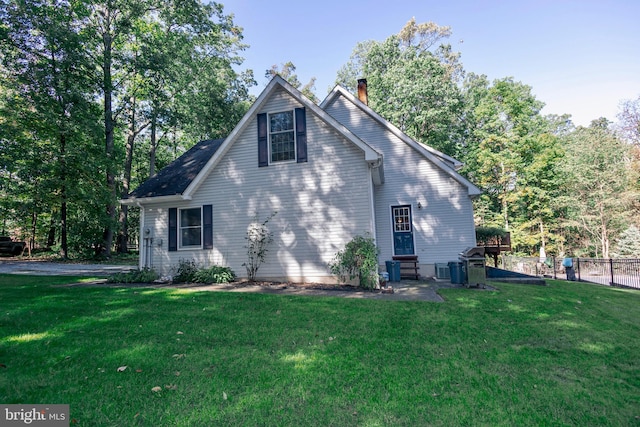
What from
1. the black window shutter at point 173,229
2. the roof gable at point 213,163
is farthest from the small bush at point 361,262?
the black window shutter at point 173,229

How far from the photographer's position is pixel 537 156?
950 inches

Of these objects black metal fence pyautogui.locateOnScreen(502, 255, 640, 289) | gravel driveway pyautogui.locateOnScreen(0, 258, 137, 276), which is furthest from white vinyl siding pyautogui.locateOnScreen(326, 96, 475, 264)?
gravel driveway pyautogui.locateOnScreen(0, 258, 137, 276)

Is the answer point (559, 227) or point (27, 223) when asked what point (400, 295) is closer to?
point (559, 227)

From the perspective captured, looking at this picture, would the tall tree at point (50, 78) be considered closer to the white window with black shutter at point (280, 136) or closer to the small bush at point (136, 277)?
the small bush at point (136, 277)

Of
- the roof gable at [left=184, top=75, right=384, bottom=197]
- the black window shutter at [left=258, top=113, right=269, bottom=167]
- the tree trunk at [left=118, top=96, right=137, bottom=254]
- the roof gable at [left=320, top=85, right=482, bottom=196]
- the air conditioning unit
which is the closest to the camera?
the roof gable at [left=184, top=75, right=384, bottom=197]

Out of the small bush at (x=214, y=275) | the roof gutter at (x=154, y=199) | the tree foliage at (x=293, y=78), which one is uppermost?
the tree foliage at (x=293, y=78)

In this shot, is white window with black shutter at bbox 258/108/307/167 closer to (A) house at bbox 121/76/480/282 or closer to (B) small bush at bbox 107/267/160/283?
(A) house at bbox 121/76/480/282

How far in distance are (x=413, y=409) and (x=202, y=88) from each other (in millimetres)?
28577

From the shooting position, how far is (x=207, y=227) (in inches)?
414

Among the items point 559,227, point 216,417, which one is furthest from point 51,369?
point 559,227

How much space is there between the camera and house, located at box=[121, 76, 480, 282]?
950 centimetres

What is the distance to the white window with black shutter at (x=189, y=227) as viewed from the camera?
1053cm

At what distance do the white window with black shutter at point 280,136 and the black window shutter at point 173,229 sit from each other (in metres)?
3.84

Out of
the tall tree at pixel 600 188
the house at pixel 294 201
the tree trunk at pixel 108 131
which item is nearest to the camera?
the house at pixel 294 201
